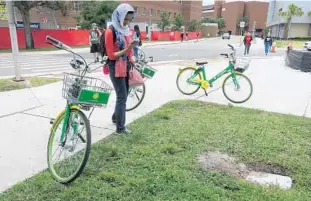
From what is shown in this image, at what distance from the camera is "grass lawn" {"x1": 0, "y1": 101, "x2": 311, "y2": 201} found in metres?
2.99

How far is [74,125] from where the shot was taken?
10.6ft

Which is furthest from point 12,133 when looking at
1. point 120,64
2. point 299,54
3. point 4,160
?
point 299,54

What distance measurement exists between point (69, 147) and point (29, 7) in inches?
1016

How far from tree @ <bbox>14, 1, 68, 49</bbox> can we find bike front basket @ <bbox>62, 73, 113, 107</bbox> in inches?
985

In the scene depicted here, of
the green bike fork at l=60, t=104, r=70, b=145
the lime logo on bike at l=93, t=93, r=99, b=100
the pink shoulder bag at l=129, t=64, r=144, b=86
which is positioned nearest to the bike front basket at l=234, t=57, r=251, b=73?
the pink shoulder bag at l=129, t=64, r=144, b=86

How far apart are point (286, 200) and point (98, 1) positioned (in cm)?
4470

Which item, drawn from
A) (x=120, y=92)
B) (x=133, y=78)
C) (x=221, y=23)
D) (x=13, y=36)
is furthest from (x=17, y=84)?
(x=221, y=23)

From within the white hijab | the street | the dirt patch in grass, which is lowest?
the street

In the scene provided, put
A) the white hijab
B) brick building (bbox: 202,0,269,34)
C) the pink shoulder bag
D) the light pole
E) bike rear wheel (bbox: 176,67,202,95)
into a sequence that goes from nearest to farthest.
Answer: the white hijab, the pink shoulder bag, bike rear wheel (bbox: 176,67,202,95), the light pole, brick building (bbox: 202,0,269,34)

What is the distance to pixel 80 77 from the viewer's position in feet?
10.6

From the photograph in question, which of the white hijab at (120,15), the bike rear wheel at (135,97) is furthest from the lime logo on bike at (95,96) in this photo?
the bike rear wheel at (135,97)

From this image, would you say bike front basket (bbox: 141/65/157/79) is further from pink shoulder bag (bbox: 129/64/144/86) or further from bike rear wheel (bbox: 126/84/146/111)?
pink shoulder bag (bbox: 129/64/144/86)

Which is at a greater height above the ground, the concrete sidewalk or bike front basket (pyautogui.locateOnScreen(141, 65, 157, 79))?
bike front basket (pyautogui.locateOnScreen(141, 65, 157, 79))

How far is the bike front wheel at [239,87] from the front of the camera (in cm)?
673
